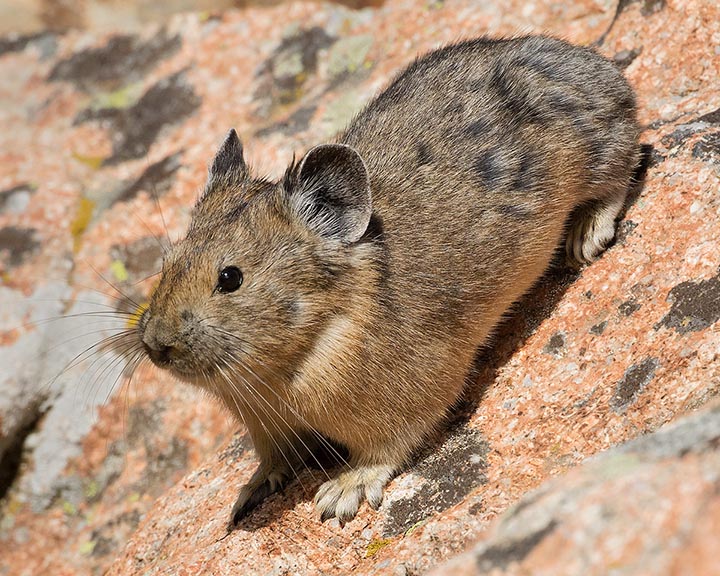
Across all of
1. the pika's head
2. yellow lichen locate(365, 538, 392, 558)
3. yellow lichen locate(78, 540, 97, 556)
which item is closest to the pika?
the pika's head

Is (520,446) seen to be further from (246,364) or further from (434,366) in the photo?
(246,364)

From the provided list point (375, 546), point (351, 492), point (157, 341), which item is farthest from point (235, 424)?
point (157, 341)

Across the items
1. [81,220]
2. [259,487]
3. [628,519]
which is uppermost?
[81,220]

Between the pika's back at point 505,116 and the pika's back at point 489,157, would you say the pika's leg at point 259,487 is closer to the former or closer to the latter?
the pika's back at point 489,157

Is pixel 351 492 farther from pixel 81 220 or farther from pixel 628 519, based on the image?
pixel 81 220

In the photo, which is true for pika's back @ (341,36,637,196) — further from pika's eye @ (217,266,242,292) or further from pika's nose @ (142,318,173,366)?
pika's nose @ (142,318,173,366)

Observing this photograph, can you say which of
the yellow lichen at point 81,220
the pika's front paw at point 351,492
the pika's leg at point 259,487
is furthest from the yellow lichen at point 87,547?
the yellow lichen at point 81,220
